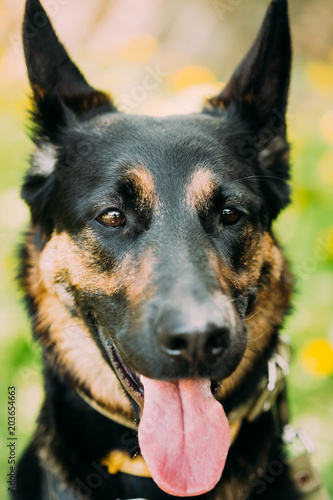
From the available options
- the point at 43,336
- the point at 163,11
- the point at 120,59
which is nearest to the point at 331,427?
the point at 43,336

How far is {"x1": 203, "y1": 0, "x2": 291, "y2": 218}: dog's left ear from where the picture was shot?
2.89 metres

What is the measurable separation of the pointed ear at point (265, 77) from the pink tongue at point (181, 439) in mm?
1760

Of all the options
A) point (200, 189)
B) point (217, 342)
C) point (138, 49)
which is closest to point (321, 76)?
point (138, 49)

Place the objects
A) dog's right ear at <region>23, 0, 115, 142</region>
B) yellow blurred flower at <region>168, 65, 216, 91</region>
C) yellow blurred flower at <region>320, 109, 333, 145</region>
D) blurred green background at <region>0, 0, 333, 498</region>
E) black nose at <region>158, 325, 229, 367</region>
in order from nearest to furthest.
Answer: black nose at <region>158, 325, 229, 367</region>
dog's right ear at <region>23, 0, 115, 142</region>
blurred green background at <region>0, 0, 333, 498</region>
yellow blurred flower at <region>320, 109, 333, 145</region>
yellow blurred flower at <region>168, 65, 216, 91</region>

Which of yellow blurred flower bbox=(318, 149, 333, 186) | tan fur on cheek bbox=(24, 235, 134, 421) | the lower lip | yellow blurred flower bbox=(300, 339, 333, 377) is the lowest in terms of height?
yellow blurred flower bbox=(300, 339, 333, 377)

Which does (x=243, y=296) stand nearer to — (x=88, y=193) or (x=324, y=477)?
(x=88, y=193)

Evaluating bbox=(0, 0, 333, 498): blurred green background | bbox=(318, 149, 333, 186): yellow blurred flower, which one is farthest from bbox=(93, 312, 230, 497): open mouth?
bbox=(318, 149, 333, 186): yellow blurred flower

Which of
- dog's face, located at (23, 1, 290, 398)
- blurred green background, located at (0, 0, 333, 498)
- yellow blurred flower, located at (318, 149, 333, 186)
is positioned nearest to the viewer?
dog's face, located at (23, 1, 290, 398)

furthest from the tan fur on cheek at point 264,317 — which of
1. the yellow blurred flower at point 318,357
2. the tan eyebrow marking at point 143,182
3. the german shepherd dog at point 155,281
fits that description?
the yellow blurred flower at point 318,357

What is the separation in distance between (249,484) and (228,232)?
4.90 ft

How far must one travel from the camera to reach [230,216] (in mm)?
2707

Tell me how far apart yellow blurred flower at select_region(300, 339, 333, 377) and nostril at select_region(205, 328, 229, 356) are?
262 cm

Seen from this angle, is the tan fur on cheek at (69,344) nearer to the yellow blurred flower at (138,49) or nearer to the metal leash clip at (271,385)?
the metal leash clip at (271,385)

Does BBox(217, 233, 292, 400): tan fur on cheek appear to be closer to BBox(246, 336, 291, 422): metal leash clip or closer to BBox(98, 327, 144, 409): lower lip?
BBox(246, 336, 291, 422): metal leash clip
